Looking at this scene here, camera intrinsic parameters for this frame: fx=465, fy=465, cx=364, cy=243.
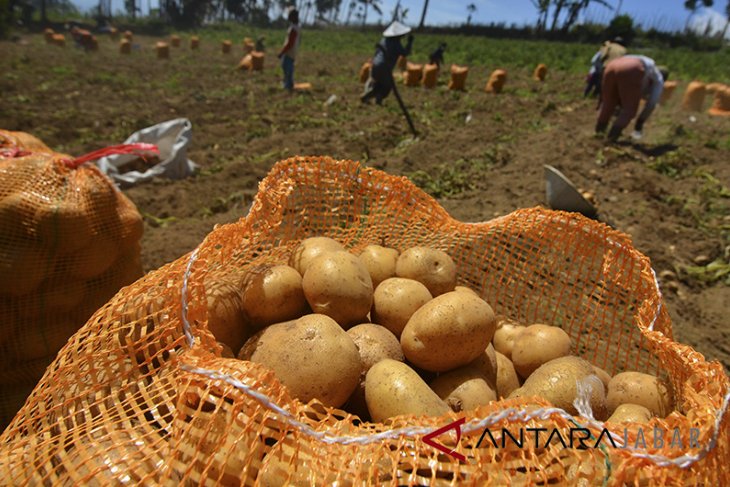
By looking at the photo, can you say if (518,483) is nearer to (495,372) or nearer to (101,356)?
(495,372)

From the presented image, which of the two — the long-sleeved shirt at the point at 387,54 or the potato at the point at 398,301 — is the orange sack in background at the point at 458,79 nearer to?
the long-sleeved shirt at the point at 387,54

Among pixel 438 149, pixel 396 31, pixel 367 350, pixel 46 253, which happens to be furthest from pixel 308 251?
pixel 396 31

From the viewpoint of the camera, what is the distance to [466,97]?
14375 millimetres

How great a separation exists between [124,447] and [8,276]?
60.2 inches

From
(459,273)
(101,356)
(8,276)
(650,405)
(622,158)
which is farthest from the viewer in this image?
(622,158)

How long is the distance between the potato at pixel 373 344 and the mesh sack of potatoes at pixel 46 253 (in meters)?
1.52

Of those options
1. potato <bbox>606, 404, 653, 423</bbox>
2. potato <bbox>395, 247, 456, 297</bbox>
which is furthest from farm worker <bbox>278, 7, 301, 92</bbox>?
potato <bbox>606, 404, 653, 423</bbox>

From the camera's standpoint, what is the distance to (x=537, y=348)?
2.07 metres

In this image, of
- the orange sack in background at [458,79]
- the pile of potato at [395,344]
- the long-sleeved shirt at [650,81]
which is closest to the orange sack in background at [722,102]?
the orange sack in background at [458,79]

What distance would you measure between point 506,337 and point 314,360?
1183mm

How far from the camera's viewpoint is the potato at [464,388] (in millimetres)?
1790

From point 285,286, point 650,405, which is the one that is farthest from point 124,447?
point 650,405

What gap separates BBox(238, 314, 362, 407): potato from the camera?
164 cm

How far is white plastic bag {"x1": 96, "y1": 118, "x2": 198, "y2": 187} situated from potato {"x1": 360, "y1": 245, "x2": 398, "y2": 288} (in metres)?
4.69
